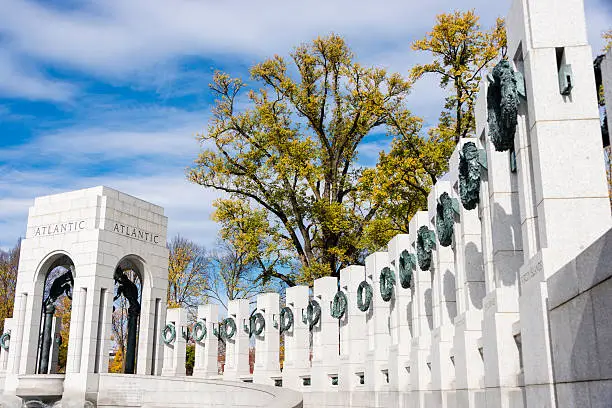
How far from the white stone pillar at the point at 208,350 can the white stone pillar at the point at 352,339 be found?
668 cm

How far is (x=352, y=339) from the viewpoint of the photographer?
69.3 ft

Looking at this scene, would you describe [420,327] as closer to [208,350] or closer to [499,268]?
[499,268]

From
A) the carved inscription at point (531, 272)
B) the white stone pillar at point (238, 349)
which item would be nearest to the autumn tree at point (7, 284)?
the white stone pillar at point (238, 349)

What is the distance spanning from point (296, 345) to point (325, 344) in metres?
1.53

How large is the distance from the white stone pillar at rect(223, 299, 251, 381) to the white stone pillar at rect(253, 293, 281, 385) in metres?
0.66

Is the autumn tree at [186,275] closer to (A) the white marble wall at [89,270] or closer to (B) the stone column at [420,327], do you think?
(A) the white marble wall at [89,270]

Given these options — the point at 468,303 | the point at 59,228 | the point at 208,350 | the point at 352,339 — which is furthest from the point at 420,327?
the point at 59,228

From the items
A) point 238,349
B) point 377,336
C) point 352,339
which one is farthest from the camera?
point 238,349

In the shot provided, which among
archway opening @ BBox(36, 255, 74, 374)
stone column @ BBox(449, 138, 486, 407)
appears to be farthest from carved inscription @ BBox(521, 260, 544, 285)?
archway opening @ BBox(36, 255, 74, 374)

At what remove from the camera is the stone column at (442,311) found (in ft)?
42.7

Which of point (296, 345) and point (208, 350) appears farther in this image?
point (208, 350)

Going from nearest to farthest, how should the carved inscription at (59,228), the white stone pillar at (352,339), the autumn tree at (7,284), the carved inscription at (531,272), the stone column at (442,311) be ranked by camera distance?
the carved inscription at (531,272) → the stone column at (442,311) → the white stone pillar at (352,339) → the carved inscription at (59,228) → the autumn tree at (7,284)

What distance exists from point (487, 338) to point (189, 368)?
89.3ft

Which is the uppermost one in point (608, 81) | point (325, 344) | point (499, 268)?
point (608, 81)
